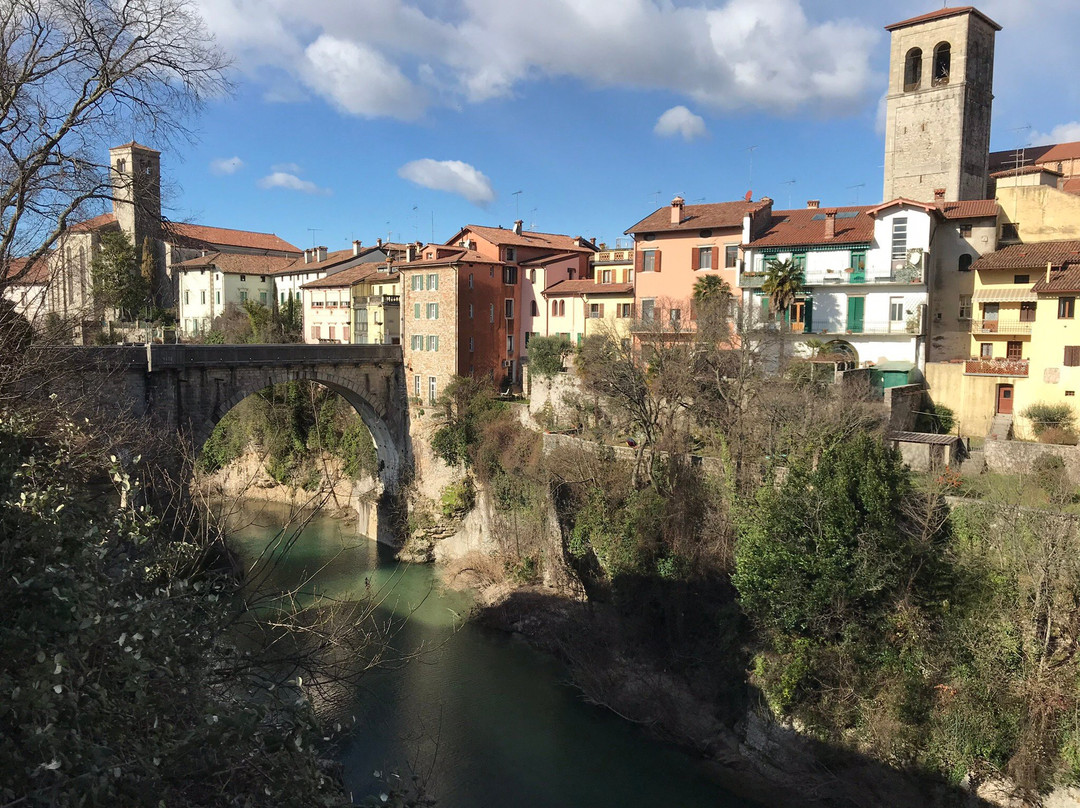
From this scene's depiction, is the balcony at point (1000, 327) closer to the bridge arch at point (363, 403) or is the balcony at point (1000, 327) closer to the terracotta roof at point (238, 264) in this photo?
the bridge arch at point (363, 403)

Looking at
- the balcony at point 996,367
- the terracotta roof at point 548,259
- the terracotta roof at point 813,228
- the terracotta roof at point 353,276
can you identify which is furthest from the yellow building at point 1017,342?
the terracotta roof at point 353,276

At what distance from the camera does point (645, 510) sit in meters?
21.4

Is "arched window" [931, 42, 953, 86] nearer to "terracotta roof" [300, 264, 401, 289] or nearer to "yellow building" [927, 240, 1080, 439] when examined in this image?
"yellow building" [927, 240, 1080, 439]

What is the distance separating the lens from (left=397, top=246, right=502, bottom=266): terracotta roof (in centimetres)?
3219

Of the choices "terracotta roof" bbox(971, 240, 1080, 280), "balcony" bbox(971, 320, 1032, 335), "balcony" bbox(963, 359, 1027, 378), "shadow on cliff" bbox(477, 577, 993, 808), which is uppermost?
"terracotta roof" bbox(971, 240, 1080, 280)

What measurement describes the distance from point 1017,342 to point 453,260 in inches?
810

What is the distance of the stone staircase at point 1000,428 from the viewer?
21.3 meters

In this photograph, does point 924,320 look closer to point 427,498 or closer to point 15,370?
point 427,498

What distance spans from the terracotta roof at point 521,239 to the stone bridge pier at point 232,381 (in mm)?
7011

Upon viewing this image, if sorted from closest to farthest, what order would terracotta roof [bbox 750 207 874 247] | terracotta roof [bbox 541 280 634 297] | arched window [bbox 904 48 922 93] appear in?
terracotta roof [bbox 750 207 874 247] → terracotta roof [bbox 541 280 634 297] → arched window [bbox 904 48 922 93]

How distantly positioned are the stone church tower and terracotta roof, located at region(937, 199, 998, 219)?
5307mm

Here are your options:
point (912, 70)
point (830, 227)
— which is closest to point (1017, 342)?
point (830, 227)

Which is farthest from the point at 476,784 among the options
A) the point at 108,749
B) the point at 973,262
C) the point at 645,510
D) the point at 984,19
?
the point at 984,19

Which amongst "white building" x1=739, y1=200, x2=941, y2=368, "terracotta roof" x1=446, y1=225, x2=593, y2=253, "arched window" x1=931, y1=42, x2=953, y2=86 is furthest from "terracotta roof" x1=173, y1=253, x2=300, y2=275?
"arched window" x1=931, y1=42, x2=953, y2=86
